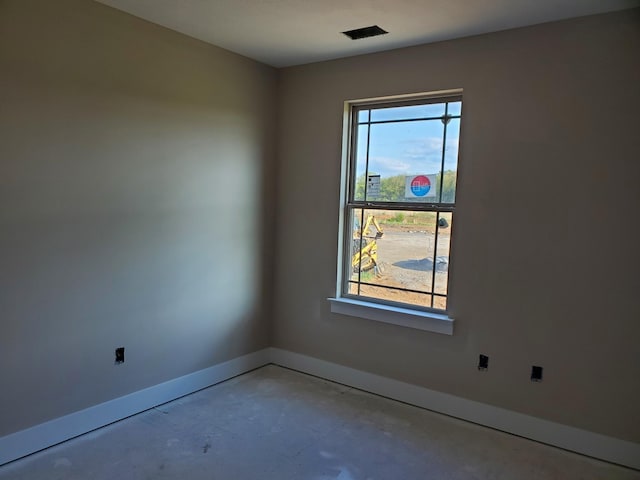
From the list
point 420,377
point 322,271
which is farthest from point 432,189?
point 420,377

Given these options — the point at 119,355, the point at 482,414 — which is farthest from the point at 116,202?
the point at 482,414

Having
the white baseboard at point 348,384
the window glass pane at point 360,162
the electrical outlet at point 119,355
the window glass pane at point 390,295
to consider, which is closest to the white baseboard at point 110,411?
the white baseboard at point 348,384

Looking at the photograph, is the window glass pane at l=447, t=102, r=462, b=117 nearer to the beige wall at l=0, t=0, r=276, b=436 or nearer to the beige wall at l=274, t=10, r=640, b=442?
the beige wall at l=274, t=10, r=640, b=442

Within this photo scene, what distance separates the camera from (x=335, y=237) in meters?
3.73

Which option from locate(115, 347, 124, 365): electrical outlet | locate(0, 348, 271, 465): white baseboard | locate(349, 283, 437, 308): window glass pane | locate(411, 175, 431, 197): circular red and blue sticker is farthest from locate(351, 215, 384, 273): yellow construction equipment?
locate(115, 347, 124, 365): electrical outlet

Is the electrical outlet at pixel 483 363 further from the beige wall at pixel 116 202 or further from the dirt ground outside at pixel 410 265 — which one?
the beige wall at pixel 116 202

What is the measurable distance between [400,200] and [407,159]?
0.31 meters

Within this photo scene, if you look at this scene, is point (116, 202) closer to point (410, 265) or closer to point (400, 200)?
point (400, 200)

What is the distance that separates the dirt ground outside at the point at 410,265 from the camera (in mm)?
3275

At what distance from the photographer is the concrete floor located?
2457 millimetres

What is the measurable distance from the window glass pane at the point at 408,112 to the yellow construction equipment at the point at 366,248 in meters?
0.79

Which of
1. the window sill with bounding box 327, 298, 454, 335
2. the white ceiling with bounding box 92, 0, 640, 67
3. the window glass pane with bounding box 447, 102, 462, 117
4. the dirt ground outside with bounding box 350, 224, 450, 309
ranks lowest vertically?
the window sill with bounding box 327, 298, 454, 335

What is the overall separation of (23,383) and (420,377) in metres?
2.55

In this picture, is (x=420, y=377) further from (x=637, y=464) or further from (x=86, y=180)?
(x=86, y=180)
